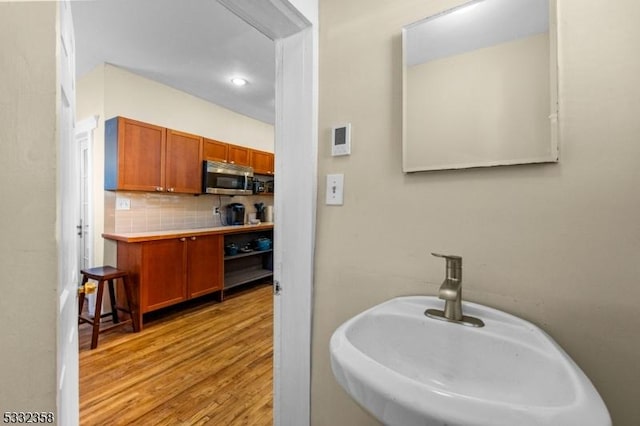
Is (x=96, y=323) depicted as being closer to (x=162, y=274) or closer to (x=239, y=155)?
(x=162, y=274)

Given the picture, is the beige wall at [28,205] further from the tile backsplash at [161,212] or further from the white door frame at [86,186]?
the white door frame at [86,186]

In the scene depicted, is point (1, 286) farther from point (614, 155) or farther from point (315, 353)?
point (614, 155)

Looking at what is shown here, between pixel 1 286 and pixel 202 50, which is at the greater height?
pixel 202 50

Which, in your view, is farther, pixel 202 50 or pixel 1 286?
pixel 202 50

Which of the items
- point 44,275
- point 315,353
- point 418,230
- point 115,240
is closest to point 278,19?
point 418,230

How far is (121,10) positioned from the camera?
6.58 feet

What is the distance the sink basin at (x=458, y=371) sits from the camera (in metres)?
0.44

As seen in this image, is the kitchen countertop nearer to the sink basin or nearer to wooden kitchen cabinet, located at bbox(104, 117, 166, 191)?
wooden kitchen cabinet, located at bbox(104, 117, 166, 191)

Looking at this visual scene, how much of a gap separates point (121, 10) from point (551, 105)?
267 cm

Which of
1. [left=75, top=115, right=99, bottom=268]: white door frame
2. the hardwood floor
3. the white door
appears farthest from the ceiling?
the hardwood floor

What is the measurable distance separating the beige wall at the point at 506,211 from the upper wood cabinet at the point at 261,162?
313 centimetres

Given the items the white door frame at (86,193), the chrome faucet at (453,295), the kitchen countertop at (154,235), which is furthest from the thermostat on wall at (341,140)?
the white door frame at (86,193)

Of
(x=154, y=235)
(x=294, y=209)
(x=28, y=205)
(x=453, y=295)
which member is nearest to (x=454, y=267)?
(x=453, y=295)

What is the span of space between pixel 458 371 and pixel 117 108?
3549 mm
